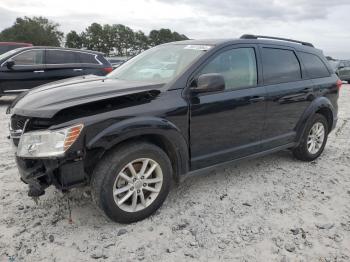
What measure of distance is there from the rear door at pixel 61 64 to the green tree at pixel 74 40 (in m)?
66.8

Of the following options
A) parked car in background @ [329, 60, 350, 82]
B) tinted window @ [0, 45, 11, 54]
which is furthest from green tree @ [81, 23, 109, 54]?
tinted window @ [0, 45, 11, 54]

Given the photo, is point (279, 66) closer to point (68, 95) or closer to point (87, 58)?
point (68, 95)

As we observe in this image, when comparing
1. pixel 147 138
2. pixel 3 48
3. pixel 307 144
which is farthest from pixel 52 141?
pixel 3 48

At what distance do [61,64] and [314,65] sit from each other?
23.1 ft

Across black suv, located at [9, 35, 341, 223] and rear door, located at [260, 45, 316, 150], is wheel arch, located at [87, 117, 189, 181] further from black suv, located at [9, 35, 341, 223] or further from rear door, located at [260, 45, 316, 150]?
rear door, located at [260, 45, 316, 150]

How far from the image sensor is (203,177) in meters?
4.34

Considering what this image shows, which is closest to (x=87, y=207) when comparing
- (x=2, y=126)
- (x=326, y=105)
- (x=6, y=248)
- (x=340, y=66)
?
(x=6, y=248)

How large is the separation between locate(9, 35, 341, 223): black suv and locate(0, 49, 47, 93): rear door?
19.0 feet

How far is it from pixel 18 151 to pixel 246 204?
7.59ft

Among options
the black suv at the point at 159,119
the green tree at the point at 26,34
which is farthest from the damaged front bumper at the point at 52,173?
the green tree at the point at 26,34

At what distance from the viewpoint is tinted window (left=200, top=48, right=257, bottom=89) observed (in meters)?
3.66

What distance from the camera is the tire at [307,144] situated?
4813 millimetres

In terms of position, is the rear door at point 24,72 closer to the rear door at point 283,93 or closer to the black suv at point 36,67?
the black suv at point 36,67

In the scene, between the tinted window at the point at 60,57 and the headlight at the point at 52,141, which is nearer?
the headlight at the point at 52,141
